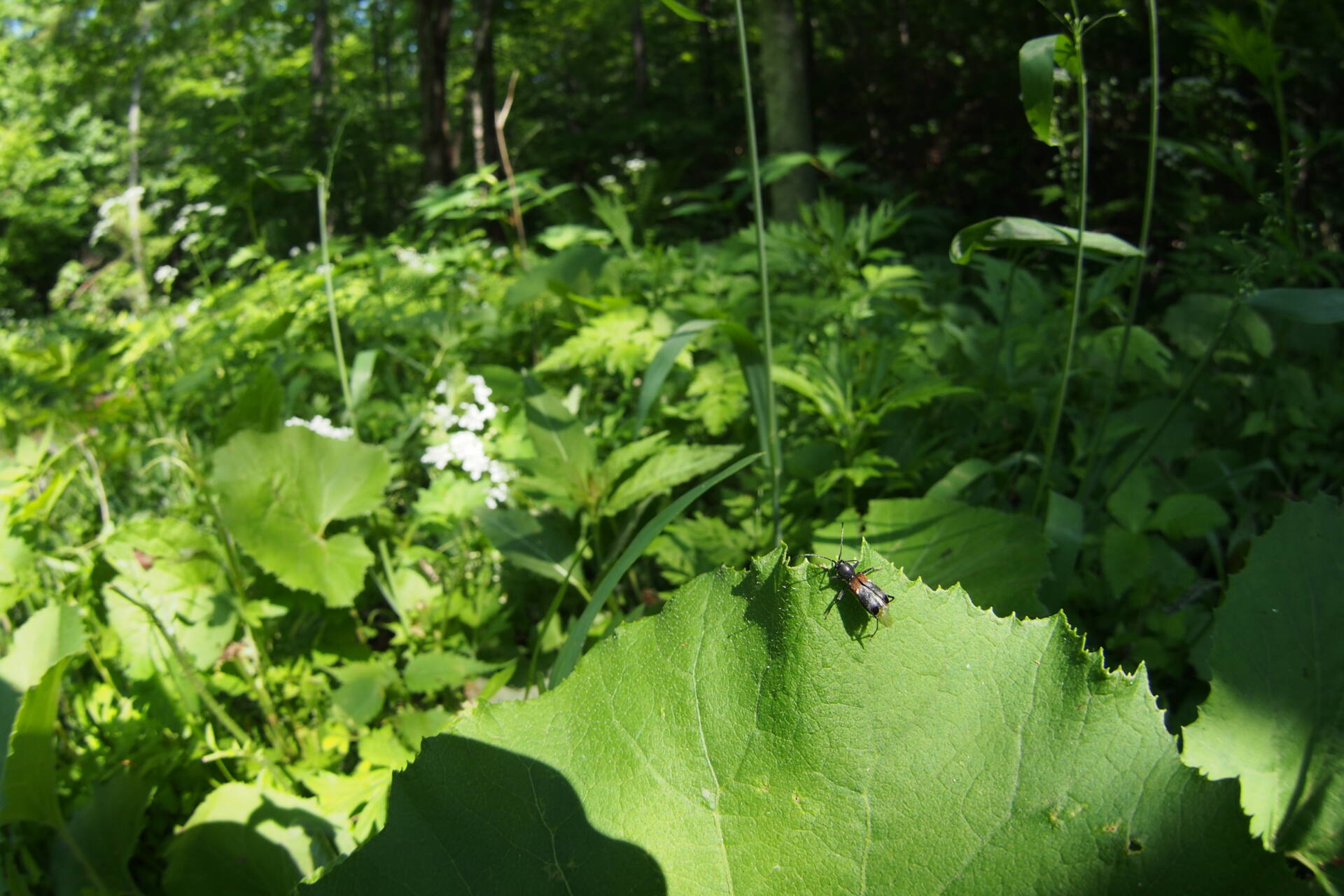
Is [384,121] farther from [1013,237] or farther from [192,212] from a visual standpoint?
[1013,237]

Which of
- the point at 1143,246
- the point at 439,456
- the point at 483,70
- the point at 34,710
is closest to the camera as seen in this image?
the point at 34,710

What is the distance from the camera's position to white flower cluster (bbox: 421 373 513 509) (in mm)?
1967

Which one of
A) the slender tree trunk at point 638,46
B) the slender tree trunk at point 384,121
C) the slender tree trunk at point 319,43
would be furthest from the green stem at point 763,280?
the slender tree trunk at point 319,43

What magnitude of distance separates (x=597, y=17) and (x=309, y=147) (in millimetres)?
6146

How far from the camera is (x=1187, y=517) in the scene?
1465mm

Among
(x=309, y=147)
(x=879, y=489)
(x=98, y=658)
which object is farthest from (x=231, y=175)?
(x=309, y=147)

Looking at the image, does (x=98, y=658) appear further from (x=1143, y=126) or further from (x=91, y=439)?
(x=1143, y=126)

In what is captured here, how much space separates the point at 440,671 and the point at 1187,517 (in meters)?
1.42

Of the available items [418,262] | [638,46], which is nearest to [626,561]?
[418,262]

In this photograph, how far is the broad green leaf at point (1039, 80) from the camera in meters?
0.93

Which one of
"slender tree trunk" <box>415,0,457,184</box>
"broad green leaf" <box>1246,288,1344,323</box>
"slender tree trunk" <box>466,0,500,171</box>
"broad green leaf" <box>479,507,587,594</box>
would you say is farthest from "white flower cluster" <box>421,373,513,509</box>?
"slender tree trunk" <box>466,0,500,171</box>

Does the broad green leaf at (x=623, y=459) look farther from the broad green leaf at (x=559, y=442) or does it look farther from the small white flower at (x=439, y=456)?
the small white flower at (x=439, y=456)

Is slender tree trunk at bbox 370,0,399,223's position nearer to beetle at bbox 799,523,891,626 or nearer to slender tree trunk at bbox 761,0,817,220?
slender tree trunk at bbox 761,0,817,220

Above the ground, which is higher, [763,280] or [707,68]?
[707,68]
